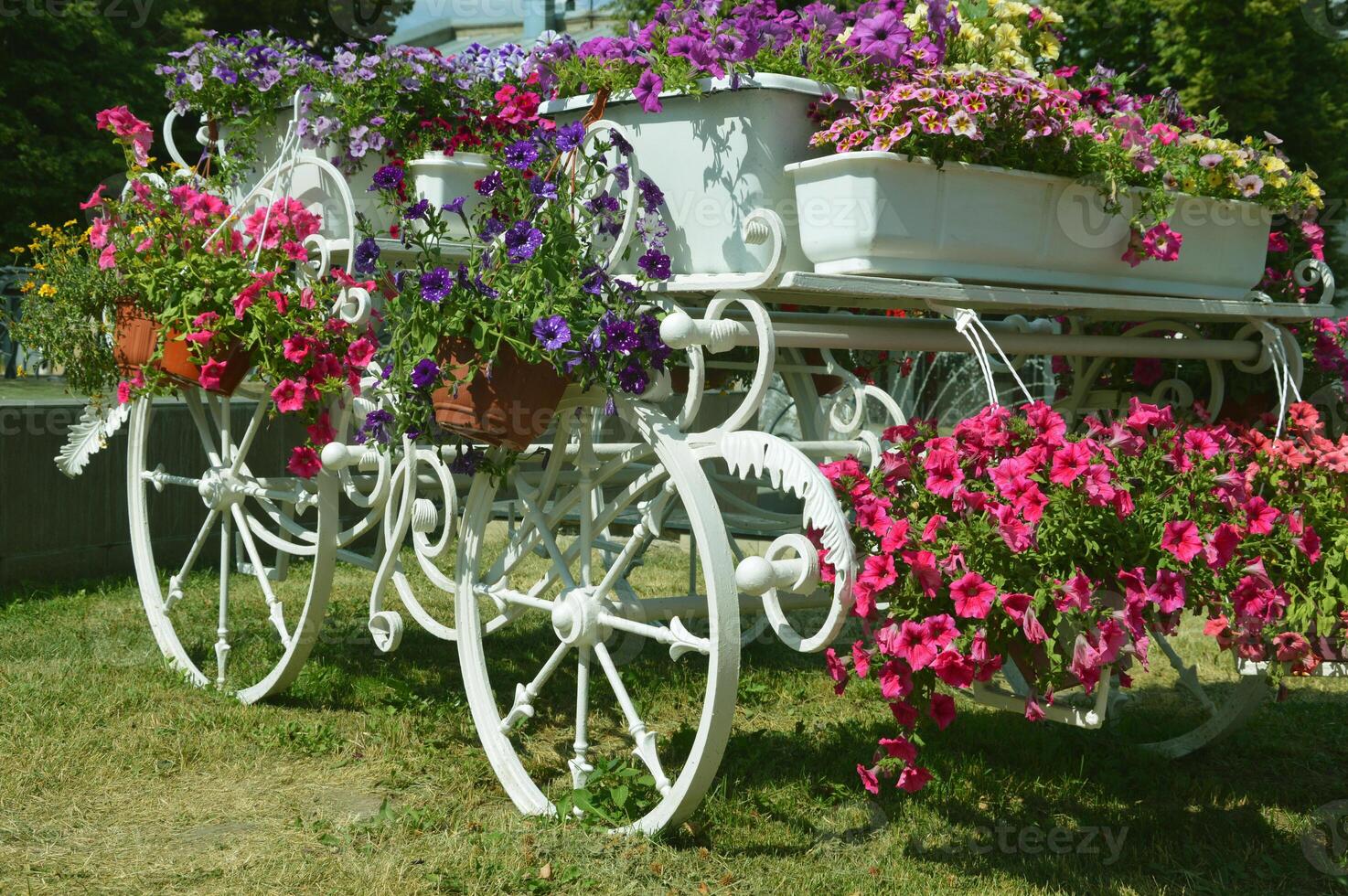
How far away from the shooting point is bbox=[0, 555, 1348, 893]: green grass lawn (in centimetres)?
262

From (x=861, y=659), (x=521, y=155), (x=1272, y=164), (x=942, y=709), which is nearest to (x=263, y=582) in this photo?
(x=521, y=155)

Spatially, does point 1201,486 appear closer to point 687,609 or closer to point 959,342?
point 959,342

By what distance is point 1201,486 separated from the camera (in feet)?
7.57

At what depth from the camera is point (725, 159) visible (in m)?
2.59

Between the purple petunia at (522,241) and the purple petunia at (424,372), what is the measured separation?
0.88ft

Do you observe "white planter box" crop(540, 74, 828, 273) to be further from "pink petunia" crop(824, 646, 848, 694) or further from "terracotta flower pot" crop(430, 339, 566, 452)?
"pink petunia" crop(824, 646, 848, 694)

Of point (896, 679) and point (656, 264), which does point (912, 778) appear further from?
point (656, 264)

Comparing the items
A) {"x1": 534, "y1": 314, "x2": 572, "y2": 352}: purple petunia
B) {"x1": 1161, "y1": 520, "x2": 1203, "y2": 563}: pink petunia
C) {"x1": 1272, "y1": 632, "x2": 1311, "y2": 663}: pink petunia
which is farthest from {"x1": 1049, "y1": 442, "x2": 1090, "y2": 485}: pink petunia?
{"x1": 534, "y1": 314, "x2": 572, "y2": 352}: purple petunia

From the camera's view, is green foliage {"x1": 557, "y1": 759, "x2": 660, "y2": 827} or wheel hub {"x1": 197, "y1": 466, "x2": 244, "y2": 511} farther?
wheel hub {"x1": 197, "y1": 466, "x2": 244, "y2": 511}

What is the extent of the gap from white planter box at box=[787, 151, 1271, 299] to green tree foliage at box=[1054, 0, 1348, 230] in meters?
11.2

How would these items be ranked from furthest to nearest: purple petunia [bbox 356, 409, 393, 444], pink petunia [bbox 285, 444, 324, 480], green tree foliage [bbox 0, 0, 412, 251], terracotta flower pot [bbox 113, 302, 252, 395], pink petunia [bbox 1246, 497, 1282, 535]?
green tree foliage [bbox 0, 0, 412, 251], terracotta flower pot [bbox 113, 302, 252, 395], pink petunia [bbox 285, 444, 324, 480], purple petunia [bbox 356, 409, 393, 444], pink petunia [bbox 1246, 497, 1282, 535]

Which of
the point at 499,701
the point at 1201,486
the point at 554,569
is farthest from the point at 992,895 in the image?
the point at 499,701

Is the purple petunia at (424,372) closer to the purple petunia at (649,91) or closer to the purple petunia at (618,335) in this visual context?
the purple petunia at (618,335)

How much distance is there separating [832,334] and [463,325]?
73 centimetres
